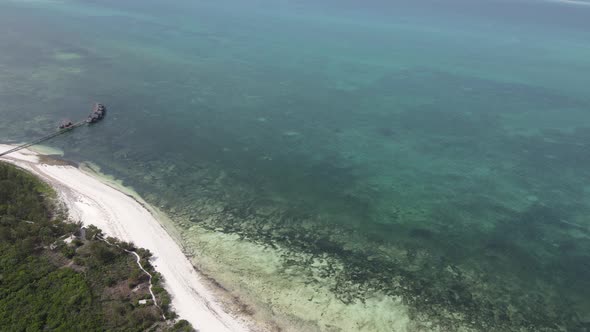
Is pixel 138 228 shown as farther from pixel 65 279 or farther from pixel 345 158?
pixel 345 158

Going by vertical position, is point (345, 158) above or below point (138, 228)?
above

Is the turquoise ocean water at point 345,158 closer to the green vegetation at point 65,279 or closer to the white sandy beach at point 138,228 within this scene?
the white sandy beach at point 138,228

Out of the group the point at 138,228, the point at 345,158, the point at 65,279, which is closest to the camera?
the point at 65,279

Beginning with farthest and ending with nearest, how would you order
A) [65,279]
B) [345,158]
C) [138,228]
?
[345,158]
[138,228]
[65,279]

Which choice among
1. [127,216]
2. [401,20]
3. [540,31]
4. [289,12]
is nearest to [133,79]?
[127,216]

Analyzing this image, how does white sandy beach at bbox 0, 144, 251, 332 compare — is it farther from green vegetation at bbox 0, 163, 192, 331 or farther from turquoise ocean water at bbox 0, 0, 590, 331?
turquoise ocean water at bbox 0, 0, 590, 331

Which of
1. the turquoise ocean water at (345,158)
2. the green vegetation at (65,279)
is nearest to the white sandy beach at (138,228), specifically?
the green vegetation at (65,279)

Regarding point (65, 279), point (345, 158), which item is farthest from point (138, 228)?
point (345, 158)

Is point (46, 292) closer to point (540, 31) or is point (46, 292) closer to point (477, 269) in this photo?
point (477, 269)

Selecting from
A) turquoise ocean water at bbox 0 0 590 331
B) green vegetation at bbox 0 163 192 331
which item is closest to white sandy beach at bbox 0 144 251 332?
green vegetation at bbox 0 163 192 331
